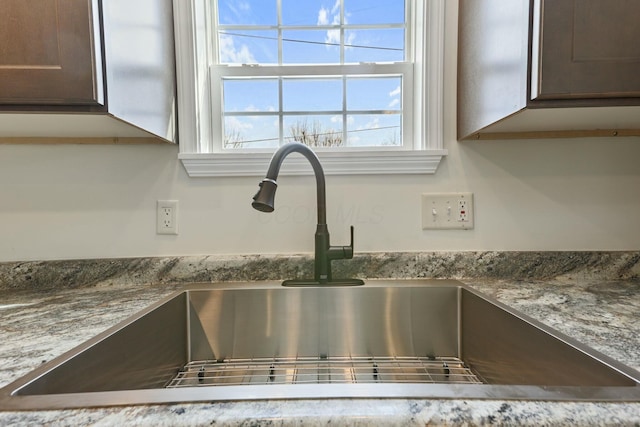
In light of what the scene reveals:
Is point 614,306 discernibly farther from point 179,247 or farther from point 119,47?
point 119,47

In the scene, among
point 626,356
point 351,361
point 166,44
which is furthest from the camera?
point 166,44

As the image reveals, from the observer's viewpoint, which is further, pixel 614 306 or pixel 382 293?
pixel 382 293

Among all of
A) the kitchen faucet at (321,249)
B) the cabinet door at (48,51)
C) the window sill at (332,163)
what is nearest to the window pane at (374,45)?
the window sill at (332,163)

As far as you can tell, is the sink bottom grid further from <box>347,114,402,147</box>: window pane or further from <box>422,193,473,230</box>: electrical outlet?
<box>347,114,402,147</box>: window pane

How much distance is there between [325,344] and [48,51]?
96 centimetres

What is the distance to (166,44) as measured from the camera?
3.23ft

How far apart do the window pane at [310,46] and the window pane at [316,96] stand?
84mm

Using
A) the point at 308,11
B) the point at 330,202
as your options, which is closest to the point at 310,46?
the point at 308,11

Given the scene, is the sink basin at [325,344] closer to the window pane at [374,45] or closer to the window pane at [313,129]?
the window pane at [313,129]

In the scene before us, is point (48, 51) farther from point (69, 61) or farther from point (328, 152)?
point (328, 152)

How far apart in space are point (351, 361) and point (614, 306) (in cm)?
64

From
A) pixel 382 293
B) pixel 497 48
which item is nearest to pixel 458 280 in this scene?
pixel 382 293

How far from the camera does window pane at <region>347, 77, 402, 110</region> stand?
3.78 feet

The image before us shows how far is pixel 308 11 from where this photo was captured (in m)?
1.16
